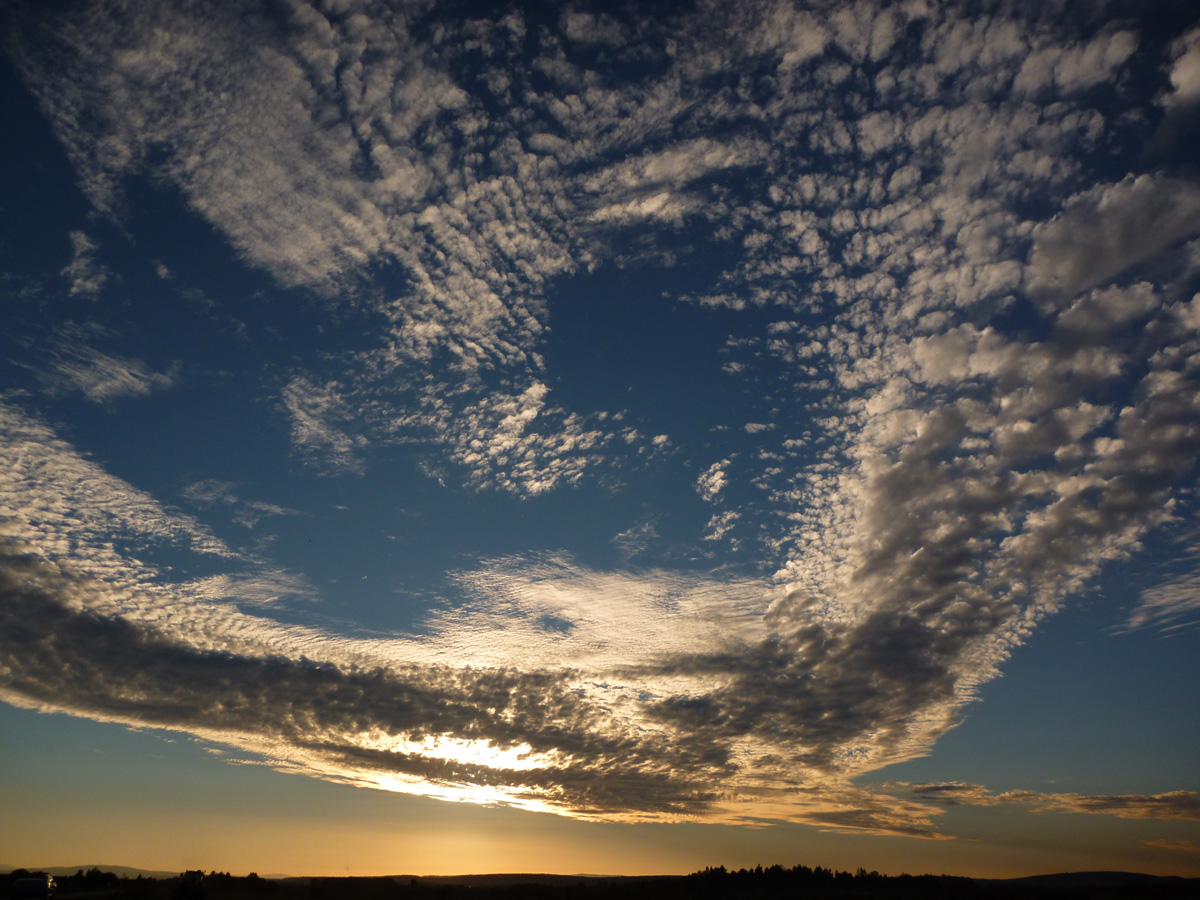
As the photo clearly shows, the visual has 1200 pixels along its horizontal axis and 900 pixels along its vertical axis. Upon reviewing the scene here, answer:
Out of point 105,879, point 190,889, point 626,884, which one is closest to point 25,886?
point 190,889

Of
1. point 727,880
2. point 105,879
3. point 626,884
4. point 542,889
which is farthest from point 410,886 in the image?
point 727,880

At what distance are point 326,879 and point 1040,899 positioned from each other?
82.9 meters

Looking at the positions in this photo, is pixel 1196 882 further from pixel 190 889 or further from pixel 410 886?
pixel 190 889

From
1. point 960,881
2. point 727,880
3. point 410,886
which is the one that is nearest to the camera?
point 410,886

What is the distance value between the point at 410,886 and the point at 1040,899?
74612 millimetres

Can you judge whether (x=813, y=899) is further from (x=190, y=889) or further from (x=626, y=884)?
(x=190, y=889)

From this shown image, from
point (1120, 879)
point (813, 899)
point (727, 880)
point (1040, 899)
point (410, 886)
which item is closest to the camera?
point (813, 899)

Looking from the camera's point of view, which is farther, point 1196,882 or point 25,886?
point 1196,882

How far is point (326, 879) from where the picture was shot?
79.6m

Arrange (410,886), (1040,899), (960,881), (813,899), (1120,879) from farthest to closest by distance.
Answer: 1. (1120,879)
2. (960,881)
3. (410,886)
4. (1040,899)
5. (813,899)

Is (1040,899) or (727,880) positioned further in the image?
(727,880)

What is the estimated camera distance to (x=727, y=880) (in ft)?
295

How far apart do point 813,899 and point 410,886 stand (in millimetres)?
48443

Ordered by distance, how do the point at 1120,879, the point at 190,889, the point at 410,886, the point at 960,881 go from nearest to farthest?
1. the point at 190,889
2. the point at 410,886
3. the point at 960,881
4. the point at 1120,879
